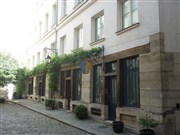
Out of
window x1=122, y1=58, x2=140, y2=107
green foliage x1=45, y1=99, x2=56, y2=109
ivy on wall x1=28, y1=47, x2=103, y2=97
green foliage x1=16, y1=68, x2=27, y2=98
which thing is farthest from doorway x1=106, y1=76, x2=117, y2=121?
green foliage x1=16, y1=68, x2=27, y2=98

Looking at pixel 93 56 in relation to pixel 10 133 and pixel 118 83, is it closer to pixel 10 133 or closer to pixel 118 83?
pixel 118 83

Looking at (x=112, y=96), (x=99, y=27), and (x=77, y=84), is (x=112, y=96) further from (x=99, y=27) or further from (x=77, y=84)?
(x=77, y=84)

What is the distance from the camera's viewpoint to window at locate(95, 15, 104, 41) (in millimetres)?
14039

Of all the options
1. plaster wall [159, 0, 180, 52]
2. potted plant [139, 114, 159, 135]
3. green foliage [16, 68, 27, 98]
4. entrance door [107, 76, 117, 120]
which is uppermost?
plaster wall [159, 0, 180, 52]

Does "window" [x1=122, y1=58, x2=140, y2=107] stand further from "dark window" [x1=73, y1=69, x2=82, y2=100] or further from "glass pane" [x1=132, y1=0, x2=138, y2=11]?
"dark window" [x1=73, y1=69, x2=82, y2=100]

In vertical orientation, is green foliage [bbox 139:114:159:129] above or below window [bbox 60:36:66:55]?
below

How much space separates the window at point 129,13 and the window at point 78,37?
5042mm

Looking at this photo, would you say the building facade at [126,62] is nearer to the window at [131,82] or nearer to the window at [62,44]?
the window at [131,82]

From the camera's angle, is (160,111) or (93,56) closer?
(160,111)

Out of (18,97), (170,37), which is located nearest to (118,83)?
(170,37)

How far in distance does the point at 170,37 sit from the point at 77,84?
8.36 meters

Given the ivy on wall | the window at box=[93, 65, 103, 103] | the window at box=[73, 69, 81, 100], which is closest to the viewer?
the window at box=[93, 65, 103, 103]

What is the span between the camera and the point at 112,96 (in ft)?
41.2

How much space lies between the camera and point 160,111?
8.98 m
